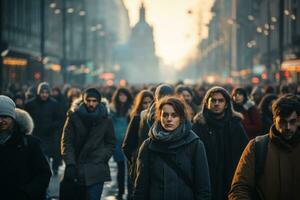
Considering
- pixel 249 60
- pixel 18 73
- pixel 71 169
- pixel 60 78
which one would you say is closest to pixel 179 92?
pixel 71 169

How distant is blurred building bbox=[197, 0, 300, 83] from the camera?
186ft

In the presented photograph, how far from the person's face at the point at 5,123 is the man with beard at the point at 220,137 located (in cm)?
271

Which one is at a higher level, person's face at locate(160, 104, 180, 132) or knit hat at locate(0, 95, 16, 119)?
knit hat at locate(0, 95, 16, 119)

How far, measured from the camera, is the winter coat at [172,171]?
261 inches

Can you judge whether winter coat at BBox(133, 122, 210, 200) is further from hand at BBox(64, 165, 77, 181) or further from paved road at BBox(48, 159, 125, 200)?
paved road at BBox(48, 159, 125, 200)

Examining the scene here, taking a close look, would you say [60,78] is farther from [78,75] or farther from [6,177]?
[6,177]

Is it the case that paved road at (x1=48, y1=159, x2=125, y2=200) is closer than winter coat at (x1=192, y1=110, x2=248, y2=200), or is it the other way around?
winter coat at (x1=192, y1=110, x2=248, y2=200)

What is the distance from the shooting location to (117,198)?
13672 millimetres

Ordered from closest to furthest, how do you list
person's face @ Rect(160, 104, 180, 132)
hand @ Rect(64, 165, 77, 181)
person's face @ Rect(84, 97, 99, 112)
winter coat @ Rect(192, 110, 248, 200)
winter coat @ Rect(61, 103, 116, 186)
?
person's face @ Rect(160, 104, 180, 132) < winter coat @ Rect(192, 110, 248, 200) < hand @ Rect(64, 165, 77, 181) < winter coat @ Rect(61, 103, 116, 186) < person's face @ Rect(84, 97, 99, 112)

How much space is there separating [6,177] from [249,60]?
4117 inches

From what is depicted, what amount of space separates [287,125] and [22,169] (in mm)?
2248

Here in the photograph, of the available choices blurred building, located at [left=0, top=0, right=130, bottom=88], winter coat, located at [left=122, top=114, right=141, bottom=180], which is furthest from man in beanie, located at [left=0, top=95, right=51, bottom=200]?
blurred building, located at [left=0, top=0, right=130, bottom=88]

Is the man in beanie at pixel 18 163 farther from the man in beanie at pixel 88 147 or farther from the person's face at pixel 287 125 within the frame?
the man in beanie at pixel 88 147

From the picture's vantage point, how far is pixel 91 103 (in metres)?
10.1
